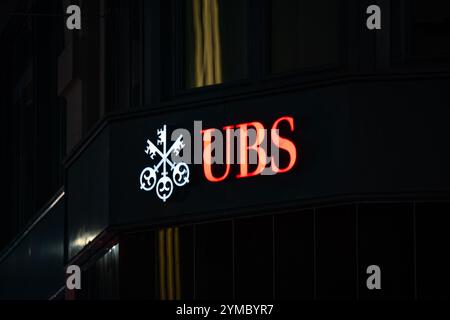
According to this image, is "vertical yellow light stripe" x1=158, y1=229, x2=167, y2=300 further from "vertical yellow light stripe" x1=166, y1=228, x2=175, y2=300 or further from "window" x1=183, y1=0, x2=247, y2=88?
"window" x1=183, y1=0, x2=247, y2=88

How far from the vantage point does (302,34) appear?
25.5 metres

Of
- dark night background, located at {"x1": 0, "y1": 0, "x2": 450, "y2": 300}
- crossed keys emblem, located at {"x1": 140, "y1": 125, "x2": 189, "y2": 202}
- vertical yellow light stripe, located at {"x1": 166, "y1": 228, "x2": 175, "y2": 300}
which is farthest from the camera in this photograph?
vertical yellow light stripe, located at {"x1": 166, "y1": 228, "x2": 175, "y2": 300}

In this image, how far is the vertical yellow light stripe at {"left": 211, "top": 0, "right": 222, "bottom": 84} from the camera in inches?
1046

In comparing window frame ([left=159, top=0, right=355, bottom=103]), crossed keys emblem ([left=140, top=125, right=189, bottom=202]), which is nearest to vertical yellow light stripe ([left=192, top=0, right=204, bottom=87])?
window frame ([left=159, top=0, right=355, bottom=103])

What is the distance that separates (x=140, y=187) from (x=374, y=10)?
4.52 m

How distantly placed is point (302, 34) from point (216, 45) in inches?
69.3

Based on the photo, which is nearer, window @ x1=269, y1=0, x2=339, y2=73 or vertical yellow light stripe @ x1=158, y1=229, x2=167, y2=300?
window @ x1=269, y1=0, x2=339, y2=73

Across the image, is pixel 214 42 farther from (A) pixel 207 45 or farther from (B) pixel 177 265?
(B) pixel 177 265

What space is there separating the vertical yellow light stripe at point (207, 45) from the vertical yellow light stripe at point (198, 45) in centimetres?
9

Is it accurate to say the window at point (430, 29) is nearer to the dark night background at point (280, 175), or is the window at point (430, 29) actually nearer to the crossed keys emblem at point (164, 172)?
the dark night background at point (280, 175)

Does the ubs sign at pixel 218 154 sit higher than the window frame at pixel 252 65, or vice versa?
the window frame at pixel 252 65

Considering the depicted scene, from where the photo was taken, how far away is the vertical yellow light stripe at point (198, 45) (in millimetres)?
26828

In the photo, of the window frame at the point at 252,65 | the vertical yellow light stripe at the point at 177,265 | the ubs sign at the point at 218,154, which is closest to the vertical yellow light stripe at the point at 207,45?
the window frame at the point at 252,65

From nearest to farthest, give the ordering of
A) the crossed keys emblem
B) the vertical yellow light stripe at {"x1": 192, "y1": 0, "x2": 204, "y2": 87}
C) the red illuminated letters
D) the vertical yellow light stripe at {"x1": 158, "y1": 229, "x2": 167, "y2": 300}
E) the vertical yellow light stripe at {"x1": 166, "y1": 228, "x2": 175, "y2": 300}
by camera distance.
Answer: the red illuminated letters, the crossed keys emblem, the vertical yellow light stripe at {"x1": 166, "y1": 228, "x2": 175, "y2": 300}, the vertical yellow light stripe at {"x1": 158, "y1": 229, "x2": 167, "y2": 300}, the vertical yellow light stripe at {"x1": 192, "y1": 0, "x2": 204, "y2": 87}
